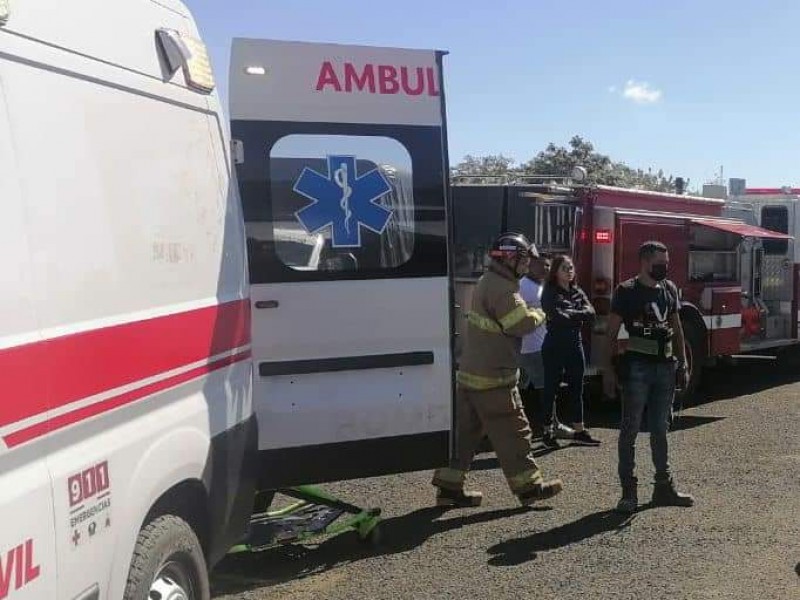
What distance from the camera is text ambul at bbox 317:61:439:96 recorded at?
4.46 metres

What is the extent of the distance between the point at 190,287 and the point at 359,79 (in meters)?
1.75

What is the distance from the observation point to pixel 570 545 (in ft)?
17.3

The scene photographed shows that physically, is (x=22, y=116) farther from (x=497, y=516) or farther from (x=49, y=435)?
(x=497, y=516)

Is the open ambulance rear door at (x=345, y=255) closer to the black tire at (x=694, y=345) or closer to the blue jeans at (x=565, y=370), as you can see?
the blue jeans at (x=565, y=370)

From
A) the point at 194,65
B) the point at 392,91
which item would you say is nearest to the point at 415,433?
the point at 392,91

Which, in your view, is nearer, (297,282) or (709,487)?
(297,282)

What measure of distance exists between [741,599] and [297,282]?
266cm

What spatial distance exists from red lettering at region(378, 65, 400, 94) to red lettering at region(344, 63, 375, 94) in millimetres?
45

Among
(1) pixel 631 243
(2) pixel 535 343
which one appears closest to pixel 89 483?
(2) pixel 535 343

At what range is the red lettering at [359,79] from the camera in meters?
4.48

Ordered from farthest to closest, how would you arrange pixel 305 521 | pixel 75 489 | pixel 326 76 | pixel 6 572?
pixel 305 521 → pixel 326 76 → pixel 75 489 → pixel 6 572

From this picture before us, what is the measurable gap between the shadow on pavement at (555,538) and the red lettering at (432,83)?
2534 millimetres

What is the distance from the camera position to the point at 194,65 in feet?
11.2

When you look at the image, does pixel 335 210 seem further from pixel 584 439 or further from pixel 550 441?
pixel 584 439
